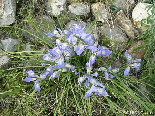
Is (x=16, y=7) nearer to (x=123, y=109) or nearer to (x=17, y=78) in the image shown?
(x=17, y=78)

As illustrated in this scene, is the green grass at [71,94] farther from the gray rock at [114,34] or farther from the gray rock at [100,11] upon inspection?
the gray rock at [100,11]

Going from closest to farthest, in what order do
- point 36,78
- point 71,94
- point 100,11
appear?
1. point 36,78
2. point 71,94
3. point 100,11

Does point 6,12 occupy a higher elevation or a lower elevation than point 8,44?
higher

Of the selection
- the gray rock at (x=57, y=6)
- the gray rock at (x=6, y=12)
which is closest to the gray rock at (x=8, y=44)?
the gray rock at (x=6, y=12)

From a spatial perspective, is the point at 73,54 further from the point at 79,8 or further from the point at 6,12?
the point at 6,12

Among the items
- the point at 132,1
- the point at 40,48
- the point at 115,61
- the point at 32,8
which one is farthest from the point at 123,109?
the point at 32,8

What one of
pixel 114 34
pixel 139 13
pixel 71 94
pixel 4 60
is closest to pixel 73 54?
pixel 71 94
